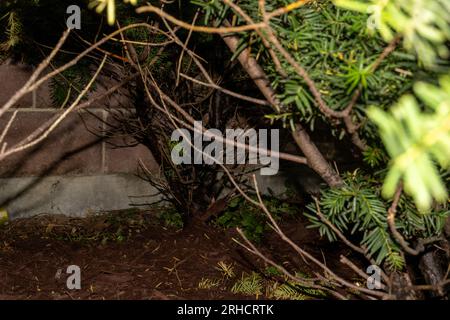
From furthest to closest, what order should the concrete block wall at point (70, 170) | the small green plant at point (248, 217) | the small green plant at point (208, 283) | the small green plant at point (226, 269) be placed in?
the concrete block wall at point (70, 170), the small green plant at point (248, 217), the small green plant at point (226, 269), the small green plant at point (208, 283)

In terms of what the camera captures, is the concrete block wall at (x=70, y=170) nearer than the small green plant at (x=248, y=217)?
No

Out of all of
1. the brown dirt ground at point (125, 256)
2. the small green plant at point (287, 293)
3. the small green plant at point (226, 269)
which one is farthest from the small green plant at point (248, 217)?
the small green plant at point (287, 293)

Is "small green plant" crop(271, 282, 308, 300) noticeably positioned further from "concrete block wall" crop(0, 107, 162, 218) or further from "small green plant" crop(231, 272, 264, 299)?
"concrete block wall" crop(0, 107, 162, 218)

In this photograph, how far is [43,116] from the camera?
9.86 feet

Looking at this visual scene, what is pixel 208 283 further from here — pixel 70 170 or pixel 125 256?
pixel 70 170

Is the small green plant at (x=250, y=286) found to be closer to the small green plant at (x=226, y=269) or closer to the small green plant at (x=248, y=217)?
the small green plant at (x=226, y=269)

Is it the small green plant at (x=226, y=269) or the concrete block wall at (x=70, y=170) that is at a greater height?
the concrete block wall at (x=70, y=170)

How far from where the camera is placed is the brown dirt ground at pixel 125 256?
2.14 m

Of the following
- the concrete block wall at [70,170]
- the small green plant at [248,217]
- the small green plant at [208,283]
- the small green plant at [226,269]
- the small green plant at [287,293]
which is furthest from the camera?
the concrete block wall at [70,170]

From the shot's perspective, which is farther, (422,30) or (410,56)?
(410,56)
